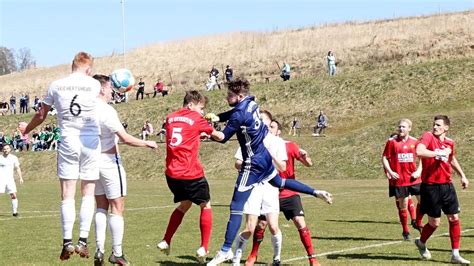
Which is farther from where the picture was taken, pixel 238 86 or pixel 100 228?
pixel 238 86

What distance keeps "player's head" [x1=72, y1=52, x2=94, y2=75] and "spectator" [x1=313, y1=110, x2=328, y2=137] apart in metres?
41.9

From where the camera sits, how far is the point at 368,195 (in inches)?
1129

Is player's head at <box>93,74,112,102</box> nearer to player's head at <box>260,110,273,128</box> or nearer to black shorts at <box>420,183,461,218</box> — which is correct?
player's head at <box>260,110,273,128</box>

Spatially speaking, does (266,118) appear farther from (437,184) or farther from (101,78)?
(437,184)

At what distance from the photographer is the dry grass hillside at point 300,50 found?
68.0m

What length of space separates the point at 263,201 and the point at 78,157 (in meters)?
2.60

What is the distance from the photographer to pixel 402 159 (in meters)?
17.0

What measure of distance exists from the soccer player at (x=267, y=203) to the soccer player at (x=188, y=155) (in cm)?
77

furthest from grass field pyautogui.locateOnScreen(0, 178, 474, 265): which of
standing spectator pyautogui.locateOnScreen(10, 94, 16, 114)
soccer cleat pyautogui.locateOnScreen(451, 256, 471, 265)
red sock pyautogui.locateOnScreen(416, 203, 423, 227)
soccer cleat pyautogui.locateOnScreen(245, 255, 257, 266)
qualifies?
standing spectator pyautogui.locateOnScreen(10, 94, 16, 114)

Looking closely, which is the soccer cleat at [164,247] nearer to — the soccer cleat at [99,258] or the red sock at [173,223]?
the red sock at [173,223]

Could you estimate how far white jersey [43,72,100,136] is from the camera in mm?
10180

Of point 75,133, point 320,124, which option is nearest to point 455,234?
point 75,133

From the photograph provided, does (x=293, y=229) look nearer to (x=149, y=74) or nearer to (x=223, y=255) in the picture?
(x=223, y=255)

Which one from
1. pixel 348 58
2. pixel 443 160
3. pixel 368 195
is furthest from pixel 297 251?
pixel 348 58
